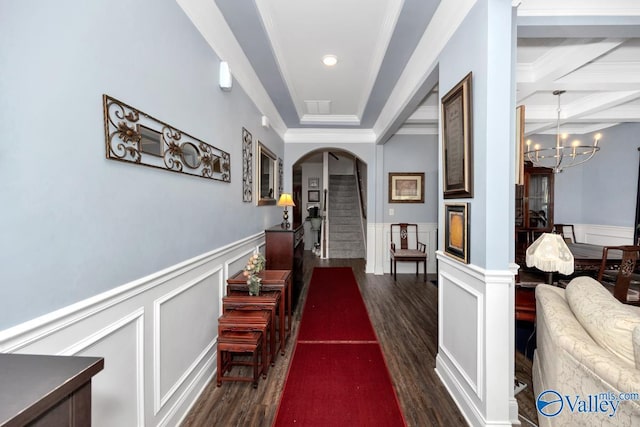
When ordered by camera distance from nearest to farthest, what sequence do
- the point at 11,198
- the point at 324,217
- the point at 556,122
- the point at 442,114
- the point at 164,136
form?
the point at 11,198 → the point at 164,136 → the point at 442,114 → the point at 556,122 → the point at 324,217

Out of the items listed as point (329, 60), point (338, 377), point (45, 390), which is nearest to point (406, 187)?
point (329, 60)

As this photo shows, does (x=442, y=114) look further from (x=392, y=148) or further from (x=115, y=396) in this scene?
(x=392, y=148)

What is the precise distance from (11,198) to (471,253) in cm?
212

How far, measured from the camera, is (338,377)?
213 centimetres

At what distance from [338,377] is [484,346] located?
44.0 inches

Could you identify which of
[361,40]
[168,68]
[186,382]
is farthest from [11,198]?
[361,40]

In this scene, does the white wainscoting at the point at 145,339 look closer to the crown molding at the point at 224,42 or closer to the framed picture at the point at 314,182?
the crown molding at the point at 224,42

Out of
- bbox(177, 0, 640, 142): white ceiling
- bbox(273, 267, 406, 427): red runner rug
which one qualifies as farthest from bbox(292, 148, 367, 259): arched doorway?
bbox(273, 267, 406, 427): red runner rug

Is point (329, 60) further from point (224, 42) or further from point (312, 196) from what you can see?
point (312, 196)

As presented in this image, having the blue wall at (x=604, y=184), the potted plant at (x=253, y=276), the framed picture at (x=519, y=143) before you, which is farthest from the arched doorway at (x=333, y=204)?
the framed picture at (x=519, y=143)

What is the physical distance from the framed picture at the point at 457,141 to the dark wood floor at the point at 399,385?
145 cm

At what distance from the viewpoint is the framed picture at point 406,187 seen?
5.25 meters

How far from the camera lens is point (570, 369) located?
1.31 meters

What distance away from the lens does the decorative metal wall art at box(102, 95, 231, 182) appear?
45.4 inches
